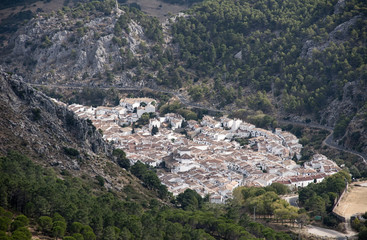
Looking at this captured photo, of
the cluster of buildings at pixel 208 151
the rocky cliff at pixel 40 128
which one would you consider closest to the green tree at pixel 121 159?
the rocky cliff at pixel 40 128

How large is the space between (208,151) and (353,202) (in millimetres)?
32346

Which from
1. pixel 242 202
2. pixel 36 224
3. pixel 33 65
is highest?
pixel 36 224

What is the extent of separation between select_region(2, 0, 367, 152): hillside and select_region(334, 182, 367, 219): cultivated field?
101ft

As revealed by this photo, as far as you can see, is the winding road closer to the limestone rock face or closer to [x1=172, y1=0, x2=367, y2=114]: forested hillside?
the limestone rock face

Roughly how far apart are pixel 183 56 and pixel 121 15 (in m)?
20.7

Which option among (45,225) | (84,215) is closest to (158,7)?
(84,215)

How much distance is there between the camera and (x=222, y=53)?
123m

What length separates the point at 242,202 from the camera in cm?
5684

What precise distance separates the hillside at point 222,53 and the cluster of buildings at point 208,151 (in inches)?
407

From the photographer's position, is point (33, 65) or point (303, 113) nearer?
point (303, 113)

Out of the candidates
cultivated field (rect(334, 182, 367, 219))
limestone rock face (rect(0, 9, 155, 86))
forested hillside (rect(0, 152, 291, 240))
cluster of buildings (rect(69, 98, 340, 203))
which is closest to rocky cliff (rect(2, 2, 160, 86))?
limestone rock face (rect(0, 9, 155, 86))

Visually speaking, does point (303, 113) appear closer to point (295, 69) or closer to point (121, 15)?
point (295, 69)

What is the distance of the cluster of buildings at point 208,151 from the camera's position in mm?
69125

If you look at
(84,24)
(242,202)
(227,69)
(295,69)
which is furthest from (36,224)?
(84,24)
